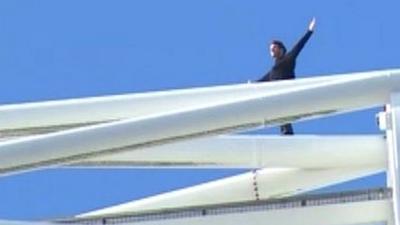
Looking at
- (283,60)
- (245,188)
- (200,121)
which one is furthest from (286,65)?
(200,121)

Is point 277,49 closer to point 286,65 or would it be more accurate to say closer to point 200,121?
point 286,65

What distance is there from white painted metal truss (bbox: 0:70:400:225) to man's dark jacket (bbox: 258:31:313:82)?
2756mm

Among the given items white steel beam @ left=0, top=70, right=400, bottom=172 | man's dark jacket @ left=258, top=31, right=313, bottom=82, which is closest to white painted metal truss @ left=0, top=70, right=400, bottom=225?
white steel beam @ left=0, top=70, right=400, bottom=172

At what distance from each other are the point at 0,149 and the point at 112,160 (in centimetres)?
198

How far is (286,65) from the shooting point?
16.3 meters

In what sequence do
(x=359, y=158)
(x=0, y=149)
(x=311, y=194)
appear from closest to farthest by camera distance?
(x=0, y=149) → (x=311, y=194) → (x=359, y=158)

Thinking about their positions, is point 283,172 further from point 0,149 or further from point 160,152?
point 0,149

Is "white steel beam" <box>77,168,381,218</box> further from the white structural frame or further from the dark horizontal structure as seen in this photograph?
the white structural frame

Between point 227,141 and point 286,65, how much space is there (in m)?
3.42

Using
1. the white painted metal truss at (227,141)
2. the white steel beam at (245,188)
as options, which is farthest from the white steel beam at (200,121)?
the white steel beam at (245,188)

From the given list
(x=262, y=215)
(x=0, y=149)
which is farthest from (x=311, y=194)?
(x=0, y=149)

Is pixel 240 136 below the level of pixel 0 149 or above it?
above

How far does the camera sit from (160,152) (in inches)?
→ 510

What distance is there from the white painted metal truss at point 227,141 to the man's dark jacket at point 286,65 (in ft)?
9.04
